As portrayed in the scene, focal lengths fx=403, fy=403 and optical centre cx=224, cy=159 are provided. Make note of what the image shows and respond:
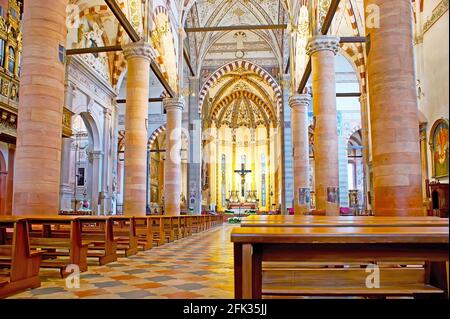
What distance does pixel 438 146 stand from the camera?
12.4m

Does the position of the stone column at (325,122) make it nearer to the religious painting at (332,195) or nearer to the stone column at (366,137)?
the religious painting at (332,195)

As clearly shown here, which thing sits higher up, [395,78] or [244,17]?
[244,17]

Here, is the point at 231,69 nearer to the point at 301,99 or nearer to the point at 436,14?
the point at 301,99

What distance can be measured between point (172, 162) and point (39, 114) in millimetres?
10649

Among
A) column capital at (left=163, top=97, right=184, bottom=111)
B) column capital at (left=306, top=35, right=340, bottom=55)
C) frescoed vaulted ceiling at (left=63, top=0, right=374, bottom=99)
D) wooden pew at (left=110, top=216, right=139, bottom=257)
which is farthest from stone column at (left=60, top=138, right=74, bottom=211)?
column capital at (left=306, top=35, right=340, bottom=55)

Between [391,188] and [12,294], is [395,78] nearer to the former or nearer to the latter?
[391,188]

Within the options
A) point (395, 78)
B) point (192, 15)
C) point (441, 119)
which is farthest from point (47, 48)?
point (192, 15)

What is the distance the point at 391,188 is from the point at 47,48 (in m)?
5.77

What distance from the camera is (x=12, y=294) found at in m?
3.90

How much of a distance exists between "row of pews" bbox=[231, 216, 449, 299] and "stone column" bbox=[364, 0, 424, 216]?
10.00 ft

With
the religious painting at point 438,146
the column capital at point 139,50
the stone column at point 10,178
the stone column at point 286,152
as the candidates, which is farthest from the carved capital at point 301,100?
the stone column at point 10,178

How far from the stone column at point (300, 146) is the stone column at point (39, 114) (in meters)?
10.3

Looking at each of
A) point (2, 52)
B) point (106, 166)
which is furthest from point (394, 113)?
point (106, 166)

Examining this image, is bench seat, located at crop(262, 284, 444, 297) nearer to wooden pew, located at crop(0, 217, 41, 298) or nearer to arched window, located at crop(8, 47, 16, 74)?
wooden pew, located at crop(0, 217, 41, 298)
